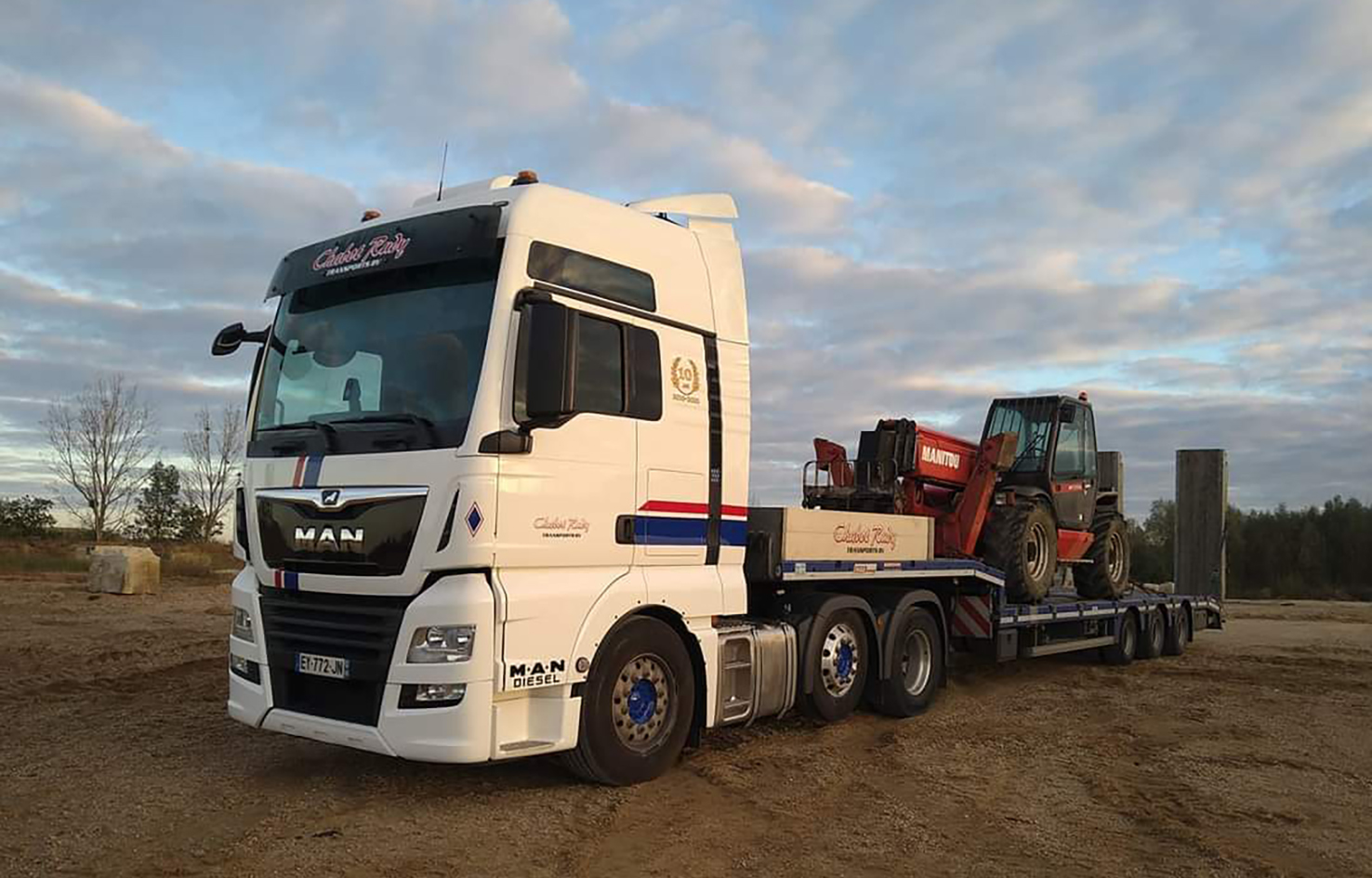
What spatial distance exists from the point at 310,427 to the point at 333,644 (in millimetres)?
1293

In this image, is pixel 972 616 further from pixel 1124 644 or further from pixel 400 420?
pixel 400 420

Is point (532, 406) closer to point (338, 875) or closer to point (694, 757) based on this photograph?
point (338, 875)

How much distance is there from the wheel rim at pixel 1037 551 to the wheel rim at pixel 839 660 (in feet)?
12.5

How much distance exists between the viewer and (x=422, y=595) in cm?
557

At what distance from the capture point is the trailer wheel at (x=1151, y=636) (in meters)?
14.2

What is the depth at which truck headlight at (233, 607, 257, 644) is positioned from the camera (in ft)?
20.9

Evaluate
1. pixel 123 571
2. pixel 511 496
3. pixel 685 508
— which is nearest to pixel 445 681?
pixel 511 496

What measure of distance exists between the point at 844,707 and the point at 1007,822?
8.83 ft

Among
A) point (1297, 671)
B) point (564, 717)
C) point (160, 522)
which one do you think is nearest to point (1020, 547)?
point (1297, 671)

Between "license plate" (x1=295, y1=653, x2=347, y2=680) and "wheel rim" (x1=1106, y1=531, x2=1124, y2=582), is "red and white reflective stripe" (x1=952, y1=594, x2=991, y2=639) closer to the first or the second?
"wheel rim" (x1=1106, y1=531, x2=1124, y2=582)

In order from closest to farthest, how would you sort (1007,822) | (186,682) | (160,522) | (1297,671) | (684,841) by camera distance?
(684,841) < (1007,822) < (186,682) < (1297,671) < (160,522)

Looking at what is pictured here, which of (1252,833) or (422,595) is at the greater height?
(422,595)

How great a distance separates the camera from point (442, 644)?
18.0 feet

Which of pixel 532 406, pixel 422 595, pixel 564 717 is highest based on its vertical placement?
pixel 532 406
